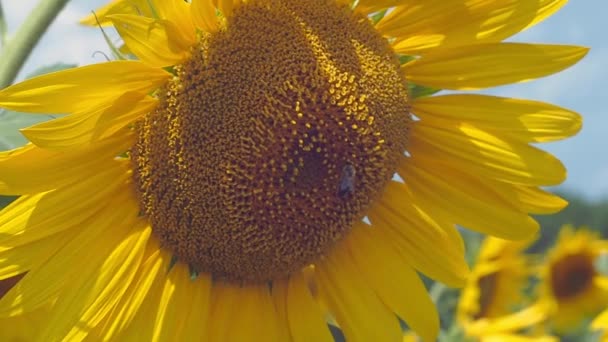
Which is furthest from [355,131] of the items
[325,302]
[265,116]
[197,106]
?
[325,302]

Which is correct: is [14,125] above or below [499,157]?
above

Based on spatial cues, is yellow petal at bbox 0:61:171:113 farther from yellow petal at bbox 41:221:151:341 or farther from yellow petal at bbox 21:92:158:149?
yellow petal at bbox 41:221:151:341

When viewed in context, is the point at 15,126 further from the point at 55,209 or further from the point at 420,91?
the point at 420,91

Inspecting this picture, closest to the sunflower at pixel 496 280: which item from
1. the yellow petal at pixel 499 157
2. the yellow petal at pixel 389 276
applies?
the yellow petal at pixel 389 276

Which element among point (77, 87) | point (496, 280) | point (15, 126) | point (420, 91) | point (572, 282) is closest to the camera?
point (77, 87)

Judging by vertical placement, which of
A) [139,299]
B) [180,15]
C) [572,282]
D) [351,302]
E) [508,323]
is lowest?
[572,282]

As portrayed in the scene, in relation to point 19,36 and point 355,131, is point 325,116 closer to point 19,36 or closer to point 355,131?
point 355,131


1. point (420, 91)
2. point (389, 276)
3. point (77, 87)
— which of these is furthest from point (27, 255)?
point (420, 91)

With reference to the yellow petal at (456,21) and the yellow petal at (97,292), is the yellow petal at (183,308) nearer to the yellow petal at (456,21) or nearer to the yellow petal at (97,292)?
the yellow petal at (97,292)
